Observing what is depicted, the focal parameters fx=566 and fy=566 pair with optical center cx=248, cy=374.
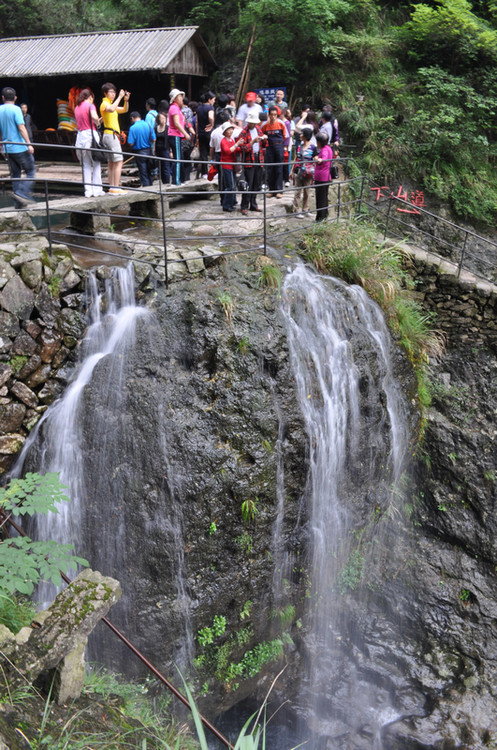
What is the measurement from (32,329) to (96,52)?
30.9 feet

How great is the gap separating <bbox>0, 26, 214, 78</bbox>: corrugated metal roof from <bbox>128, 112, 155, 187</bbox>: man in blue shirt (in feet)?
8.57

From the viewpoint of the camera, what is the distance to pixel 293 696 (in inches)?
302

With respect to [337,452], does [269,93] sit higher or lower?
higher

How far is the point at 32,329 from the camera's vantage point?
6.45 m

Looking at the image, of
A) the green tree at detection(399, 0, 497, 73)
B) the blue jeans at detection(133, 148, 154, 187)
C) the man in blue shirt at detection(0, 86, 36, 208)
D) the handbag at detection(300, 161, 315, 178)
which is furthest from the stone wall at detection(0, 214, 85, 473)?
the green tree at detection(399, 0, 497, 73)

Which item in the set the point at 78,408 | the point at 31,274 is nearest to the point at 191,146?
the point at 31,274

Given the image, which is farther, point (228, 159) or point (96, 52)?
point (96, 52)

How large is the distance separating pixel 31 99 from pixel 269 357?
11555 mm

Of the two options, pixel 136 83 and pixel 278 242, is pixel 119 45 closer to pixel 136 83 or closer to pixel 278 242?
pixel 136 83

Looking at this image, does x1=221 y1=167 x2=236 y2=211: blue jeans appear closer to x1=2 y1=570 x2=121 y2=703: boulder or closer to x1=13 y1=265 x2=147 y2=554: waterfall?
x1=13 y1=265 x2=147 y2=554: waterfall

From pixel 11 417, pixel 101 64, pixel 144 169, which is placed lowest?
pixel 11 417

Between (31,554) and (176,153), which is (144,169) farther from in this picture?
(31,554)

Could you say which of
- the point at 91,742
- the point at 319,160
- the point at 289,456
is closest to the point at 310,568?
the point at 289,456

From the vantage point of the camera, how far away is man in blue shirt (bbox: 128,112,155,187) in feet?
33.1
